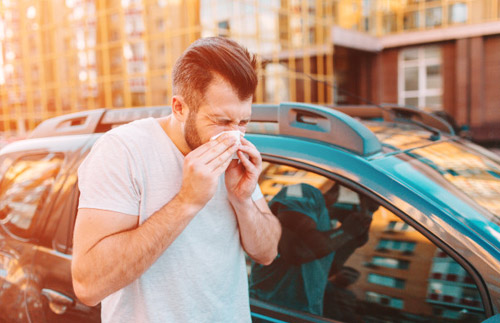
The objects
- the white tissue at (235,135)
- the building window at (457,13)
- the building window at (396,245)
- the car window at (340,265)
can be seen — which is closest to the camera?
the white tissue at (235,135)

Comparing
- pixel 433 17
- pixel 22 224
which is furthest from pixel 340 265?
pixel 433 17

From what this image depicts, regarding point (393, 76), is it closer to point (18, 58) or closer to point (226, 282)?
point (18, 58)

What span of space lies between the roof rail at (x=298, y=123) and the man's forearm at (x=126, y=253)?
0.71 m

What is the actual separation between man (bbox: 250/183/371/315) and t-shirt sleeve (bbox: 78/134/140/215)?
885 mm

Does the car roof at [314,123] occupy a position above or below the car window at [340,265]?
above

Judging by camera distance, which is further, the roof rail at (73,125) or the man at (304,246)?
the roof rail at (73,125)

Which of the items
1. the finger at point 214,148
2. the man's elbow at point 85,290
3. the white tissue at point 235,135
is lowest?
the man's elbow at point 85,290

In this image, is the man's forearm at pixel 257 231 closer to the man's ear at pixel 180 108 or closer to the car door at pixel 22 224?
the man's ear at pixel 180 108

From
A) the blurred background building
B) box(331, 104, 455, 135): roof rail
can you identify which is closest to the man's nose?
box(331, 104, 455, 135): roof rail

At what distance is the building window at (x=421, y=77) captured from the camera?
739 inches

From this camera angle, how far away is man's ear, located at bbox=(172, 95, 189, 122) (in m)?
1.40

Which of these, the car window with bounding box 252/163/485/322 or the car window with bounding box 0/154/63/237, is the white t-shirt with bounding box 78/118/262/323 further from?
the car window with bounding box 0/154/63/237

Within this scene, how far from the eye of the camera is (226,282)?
56.2 inches

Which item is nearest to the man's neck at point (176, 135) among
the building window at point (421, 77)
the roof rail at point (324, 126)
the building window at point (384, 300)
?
the roof rail at point (324, 126)
